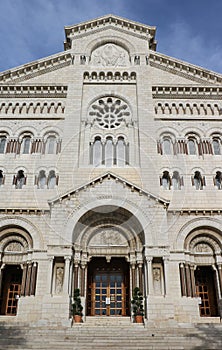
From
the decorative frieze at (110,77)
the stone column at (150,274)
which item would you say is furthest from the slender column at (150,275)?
the decorative frieze at (110,77)

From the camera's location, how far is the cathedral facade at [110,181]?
64.7 feet

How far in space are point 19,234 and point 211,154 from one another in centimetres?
1538

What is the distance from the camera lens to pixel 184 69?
2811cm

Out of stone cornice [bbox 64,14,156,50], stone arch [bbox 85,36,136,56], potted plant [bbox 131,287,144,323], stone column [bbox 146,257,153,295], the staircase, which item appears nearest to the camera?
the staircase

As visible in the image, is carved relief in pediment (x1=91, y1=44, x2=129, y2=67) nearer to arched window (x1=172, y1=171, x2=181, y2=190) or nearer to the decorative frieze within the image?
the decorative frieze

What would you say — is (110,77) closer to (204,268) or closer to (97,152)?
(97,152)

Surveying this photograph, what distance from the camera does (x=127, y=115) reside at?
2662 centimetres

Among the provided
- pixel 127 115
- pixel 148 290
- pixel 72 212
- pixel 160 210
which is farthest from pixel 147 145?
pixel 148 290

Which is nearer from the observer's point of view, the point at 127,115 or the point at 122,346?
the point at 122,346

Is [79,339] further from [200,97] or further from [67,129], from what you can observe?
[200,97]

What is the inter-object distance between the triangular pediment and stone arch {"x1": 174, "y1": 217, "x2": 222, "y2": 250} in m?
2.72

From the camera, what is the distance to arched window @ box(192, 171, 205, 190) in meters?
23.7

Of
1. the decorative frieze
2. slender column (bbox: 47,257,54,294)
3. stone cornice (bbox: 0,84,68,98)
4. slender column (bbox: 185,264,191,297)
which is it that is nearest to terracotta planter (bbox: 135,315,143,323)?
slender column (bbox: 185,264,191,297)

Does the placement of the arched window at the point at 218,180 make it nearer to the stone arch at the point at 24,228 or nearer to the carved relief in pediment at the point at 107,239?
the carved relief in pediment at the point at 107,239
